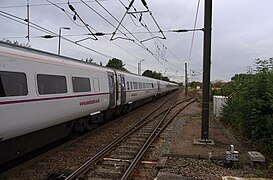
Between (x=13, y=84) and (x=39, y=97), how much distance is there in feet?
3.30

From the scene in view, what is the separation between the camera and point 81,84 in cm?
943

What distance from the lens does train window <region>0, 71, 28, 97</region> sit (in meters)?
5.46

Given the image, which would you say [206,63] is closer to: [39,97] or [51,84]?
[51,84]

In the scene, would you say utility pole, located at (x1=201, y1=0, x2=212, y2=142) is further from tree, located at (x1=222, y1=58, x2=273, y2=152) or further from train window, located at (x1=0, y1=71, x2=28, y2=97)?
train window, located at (x1=0, y1=71, x2=28, y2=97)

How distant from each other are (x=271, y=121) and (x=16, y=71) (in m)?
6.80

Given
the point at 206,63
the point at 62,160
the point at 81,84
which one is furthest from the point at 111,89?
the point at 62,160

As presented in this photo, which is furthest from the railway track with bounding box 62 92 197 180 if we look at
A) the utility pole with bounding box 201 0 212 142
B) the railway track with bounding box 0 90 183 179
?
the utility pole with bounding box 201 0 212 142

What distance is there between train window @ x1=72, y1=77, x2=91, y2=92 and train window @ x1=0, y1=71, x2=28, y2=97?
8.82 feet

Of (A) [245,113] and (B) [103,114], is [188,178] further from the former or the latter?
(B) [103,114]

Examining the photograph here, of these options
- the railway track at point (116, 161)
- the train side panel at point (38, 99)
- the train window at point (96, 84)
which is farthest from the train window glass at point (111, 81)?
the railway track at point (116, 161)

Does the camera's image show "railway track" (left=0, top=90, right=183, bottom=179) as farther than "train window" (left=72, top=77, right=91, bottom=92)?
No

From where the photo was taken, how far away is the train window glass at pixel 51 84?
683 cm

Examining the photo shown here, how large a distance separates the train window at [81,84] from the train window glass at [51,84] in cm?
70

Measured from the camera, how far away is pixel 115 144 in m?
8.84
